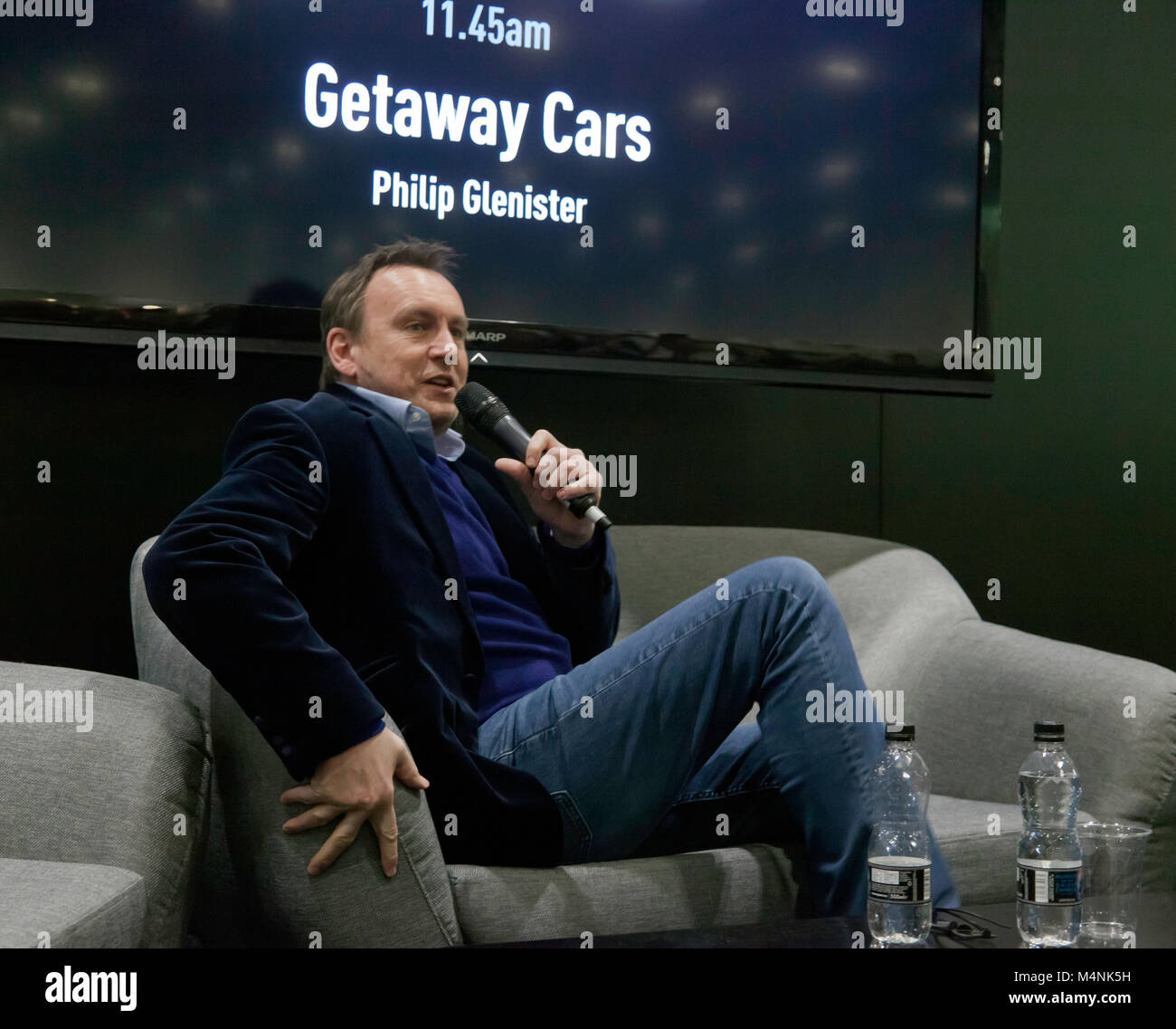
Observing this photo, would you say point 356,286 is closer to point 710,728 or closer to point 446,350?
point 446,350

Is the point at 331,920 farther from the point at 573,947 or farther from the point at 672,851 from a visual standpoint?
the point at 672,851

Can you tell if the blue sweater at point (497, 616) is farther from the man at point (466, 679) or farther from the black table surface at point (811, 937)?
the black table surface at point (811, 937)

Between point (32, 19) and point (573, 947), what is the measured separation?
171 centimetres

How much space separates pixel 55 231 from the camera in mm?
2096

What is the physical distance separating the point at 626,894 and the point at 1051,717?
796mm

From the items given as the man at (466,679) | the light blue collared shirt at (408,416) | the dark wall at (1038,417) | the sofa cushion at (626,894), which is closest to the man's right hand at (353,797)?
the man at (466,679)

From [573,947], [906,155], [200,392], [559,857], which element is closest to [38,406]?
[200,392]

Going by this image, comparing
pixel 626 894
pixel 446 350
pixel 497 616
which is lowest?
pixel 626 894

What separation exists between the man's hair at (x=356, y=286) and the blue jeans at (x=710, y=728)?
72cm

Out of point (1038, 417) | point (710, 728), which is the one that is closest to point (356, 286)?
point (710, 728)

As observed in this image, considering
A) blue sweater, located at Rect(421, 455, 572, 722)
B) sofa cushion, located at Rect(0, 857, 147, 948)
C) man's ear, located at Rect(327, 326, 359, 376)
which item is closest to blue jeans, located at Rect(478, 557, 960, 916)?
blue sweater, located at Rect(421, 455, 572, 722)

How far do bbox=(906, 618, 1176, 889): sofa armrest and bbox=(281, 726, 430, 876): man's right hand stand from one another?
108 cm

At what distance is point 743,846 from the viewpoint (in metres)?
1.76
